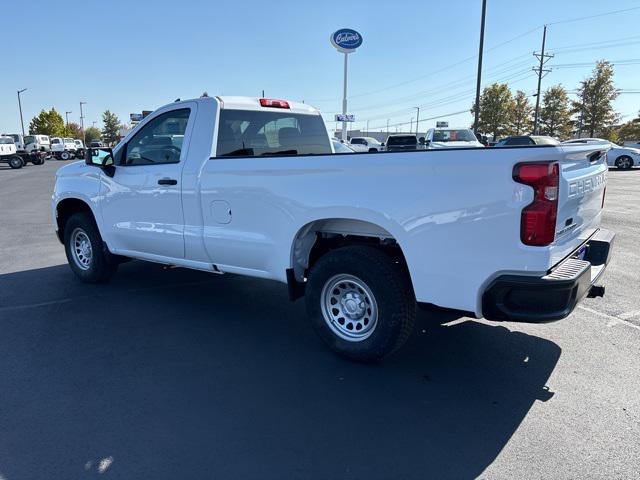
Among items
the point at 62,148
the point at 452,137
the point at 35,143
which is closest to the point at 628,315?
the point at 452,137

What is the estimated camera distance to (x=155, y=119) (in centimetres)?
512

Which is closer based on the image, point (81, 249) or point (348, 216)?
point (348, 216)

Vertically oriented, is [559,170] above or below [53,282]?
above

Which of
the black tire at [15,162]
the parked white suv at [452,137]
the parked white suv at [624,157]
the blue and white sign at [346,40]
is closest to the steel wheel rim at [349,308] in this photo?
the parked white suv at [452,137]

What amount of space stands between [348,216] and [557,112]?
207ft

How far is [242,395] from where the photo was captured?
3387 millimetres

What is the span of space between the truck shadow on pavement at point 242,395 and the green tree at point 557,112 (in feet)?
200

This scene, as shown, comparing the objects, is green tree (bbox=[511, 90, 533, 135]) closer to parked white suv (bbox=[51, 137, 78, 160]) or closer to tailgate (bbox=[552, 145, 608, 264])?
parked white suv (bbox=[51, 137, 78, 160])

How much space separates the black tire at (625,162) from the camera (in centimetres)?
2620

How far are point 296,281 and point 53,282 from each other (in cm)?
367

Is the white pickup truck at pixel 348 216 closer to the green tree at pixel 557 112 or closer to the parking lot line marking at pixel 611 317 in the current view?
the parking lot line marking at pixel 611 317

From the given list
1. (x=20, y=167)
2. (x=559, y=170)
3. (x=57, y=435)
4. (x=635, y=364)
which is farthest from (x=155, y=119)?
(x=20, y=167)

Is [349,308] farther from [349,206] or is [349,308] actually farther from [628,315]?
[628,315]

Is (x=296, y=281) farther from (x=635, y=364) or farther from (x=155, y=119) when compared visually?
(x=635, y=364)
